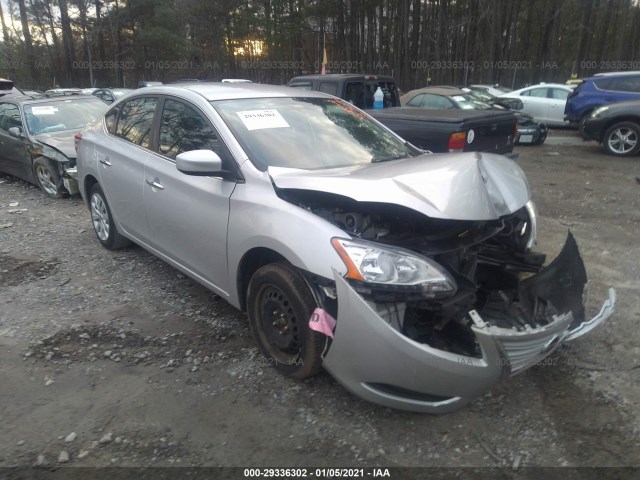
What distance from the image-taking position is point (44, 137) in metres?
→ 7.61

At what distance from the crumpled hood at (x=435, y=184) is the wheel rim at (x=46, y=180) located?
607 cm

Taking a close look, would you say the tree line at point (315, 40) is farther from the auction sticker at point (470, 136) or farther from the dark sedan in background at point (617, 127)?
the auction sticker at point (470, 136)

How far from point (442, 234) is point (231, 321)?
1.86m

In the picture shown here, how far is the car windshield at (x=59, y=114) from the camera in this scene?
791cm

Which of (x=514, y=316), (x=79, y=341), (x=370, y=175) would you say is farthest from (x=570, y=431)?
(x=79, y=341)

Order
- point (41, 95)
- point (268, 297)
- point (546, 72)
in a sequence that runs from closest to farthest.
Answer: point (268, 297), point (41, 95), point (546, 72)

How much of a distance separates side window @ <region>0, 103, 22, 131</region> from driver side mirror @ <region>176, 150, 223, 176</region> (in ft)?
21.4

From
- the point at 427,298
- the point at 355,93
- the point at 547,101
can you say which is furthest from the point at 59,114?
the point at 547,101

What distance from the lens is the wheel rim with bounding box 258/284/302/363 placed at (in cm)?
283

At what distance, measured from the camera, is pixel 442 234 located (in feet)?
8.93

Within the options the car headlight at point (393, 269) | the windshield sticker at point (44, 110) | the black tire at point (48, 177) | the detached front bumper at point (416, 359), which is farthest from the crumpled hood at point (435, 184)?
the windshield sticker at point (44, 110)

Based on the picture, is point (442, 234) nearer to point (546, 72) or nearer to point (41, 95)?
point (41, 95)

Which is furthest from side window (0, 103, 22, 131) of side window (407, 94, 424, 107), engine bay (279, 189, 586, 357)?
side window (407, 94, 424, 107)

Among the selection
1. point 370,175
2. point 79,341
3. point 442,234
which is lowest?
point 79,341
